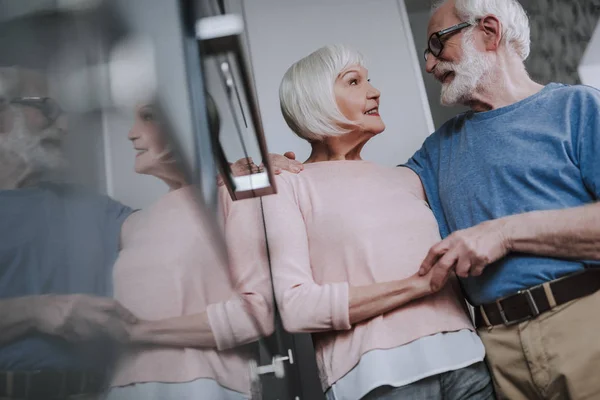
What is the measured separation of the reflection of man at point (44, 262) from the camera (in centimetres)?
22

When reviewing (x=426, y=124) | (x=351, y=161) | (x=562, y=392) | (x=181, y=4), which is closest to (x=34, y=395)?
(x=181, y=4)

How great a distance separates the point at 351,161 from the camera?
1.26 m

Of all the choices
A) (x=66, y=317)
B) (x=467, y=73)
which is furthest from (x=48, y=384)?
(x=467, y=73)

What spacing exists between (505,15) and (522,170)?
487 millimetres

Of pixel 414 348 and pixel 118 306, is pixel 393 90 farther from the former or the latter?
pixel 118 306

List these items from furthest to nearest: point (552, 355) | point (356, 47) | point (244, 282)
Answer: point (356, 47) < point (552, 355) < point (244, 282)

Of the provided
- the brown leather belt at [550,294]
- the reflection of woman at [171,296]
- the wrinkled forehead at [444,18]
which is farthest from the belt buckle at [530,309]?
the wrinkled forehead at [444,18]

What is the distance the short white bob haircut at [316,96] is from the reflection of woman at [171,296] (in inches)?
27.3

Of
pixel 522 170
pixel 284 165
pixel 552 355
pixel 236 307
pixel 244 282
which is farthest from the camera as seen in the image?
pixel 284 165

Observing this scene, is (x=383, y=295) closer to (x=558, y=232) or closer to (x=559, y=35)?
(x=558, y=232)

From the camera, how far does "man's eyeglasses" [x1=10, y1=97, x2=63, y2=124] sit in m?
0.23

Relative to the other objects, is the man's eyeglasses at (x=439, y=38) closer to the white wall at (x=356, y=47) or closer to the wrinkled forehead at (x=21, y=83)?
the white wall at (x=356, y=47)

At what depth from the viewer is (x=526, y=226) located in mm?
995

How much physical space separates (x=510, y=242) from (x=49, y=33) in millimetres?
916
